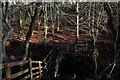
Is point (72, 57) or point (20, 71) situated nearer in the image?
point (20, 71)

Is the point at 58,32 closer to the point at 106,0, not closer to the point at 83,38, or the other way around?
the point at 83,38

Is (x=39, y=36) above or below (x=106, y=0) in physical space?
below

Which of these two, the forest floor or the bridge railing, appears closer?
the bridge railing

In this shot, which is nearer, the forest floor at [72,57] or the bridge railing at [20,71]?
the bridge railing at [20,71]

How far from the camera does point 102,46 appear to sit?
27047mm

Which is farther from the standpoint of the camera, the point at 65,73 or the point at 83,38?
the point at 83,38

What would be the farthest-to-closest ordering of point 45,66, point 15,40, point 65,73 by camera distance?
point 15,40
point 65,73
point 45,66

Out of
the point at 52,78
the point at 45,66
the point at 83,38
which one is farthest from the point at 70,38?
the point at 52,78

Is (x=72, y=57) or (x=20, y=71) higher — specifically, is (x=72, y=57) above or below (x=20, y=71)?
below

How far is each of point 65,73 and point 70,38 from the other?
14.2 metres

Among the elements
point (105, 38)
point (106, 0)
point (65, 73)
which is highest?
point (106, 0)

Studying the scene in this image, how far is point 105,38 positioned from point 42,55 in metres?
10.7

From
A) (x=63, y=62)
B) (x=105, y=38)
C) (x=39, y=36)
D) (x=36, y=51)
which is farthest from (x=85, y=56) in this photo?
(x=39, y=36)

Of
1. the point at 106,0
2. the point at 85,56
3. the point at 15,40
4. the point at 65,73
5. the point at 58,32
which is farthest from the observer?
the point at 58,32
